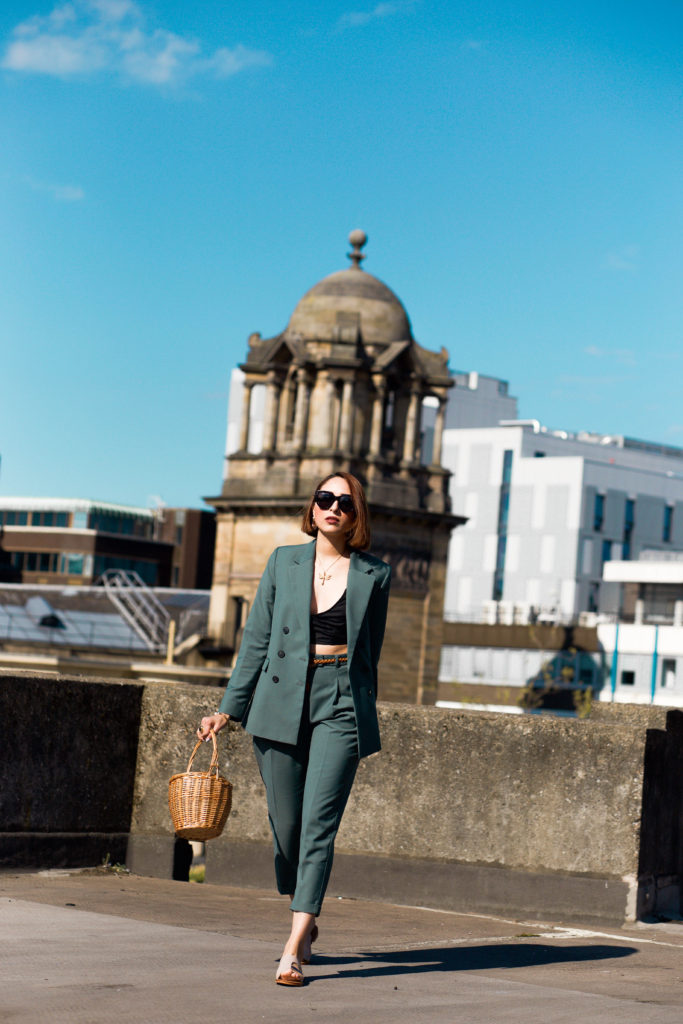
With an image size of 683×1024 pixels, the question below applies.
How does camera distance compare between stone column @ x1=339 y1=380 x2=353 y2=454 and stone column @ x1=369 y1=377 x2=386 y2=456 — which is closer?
stone column @ x1=339 y1=380 x2=353 y2=454

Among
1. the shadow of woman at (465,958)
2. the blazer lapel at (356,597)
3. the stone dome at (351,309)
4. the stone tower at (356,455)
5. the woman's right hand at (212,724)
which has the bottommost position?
the shadow of woman at (465,958)

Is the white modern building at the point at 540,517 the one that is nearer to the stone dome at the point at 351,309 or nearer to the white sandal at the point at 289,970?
the stone dome at the point at 351,309

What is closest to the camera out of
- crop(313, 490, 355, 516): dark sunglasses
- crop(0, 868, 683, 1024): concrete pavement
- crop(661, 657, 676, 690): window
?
crop(0, 868, 683, 1024): concrete pavement

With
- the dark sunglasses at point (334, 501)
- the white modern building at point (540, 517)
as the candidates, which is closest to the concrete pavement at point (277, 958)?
the dark sunglasses at point (334, 501)

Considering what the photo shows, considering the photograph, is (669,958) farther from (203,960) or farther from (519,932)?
(203,960)

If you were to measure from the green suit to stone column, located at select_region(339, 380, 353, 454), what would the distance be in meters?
46.2

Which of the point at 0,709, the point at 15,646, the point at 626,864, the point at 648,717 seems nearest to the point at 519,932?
the point at 626,864

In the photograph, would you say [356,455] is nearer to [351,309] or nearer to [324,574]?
[351,309]

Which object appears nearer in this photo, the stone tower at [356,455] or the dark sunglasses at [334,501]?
the dark sunglasses at [334,501]

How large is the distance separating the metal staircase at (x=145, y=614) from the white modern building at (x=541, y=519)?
35.0 metres

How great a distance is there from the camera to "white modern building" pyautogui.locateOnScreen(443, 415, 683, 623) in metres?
105

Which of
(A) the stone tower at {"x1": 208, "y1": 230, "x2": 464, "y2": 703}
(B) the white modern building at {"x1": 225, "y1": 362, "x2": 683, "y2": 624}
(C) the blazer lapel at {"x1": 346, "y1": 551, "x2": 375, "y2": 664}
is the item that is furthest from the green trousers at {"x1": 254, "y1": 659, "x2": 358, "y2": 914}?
(B) the white modern building at {"x1": 225, "y1": 362, "x2": 683, "y2": 624}

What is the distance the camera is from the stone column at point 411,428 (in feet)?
179

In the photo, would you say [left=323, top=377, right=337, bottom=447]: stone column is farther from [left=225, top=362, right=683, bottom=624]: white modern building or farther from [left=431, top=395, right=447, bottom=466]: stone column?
[left=225, top=362, right=683, bottom=624]: white modern building
